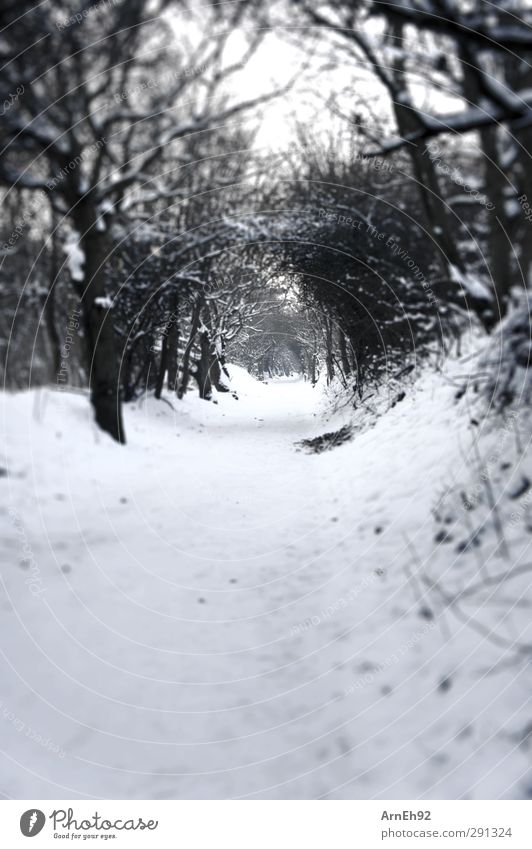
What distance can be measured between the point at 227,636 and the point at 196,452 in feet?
6.06

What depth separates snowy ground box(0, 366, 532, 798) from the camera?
8.17ft

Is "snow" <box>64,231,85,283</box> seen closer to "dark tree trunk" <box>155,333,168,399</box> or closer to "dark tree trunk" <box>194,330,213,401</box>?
"dark tree trunk" <box>155,333,168,399</box>

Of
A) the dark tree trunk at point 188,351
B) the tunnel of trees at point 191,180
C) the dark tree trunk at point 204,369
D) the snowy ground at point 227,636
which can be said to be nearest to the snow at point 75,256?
the tunnel of trees at point 191,180

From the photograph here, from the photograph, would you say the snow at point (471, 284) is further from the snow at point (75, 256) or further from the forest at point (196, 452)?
the snow at point (75, 256)

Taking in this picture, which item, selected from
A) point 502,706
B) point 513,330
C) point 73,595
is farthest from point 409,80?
point 73,595

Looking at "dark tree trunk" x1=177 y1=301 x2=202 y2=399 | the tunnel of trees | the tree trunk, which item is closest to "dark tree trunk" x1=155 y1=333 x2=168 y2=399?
the tunnel of trees

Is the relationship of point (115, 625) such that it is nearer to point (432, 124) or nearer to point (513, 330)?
point (513, 330)

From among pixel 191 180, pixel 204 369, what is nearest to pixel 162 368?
pixel 204 369

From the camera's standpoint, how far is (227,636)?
3.29 metres

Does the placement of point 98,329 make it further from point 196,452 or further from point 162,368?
point 196,452

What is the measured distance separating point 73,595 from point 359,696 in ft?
6.64

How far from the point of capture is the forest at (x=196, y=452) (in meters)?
2.62

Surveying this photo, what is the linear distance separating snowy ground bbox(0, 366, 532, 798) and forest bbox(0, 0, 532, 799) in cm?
2

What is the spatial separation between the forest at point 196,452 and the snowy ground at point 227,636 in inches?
0.7
